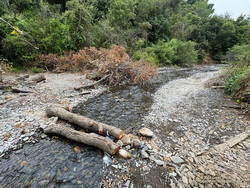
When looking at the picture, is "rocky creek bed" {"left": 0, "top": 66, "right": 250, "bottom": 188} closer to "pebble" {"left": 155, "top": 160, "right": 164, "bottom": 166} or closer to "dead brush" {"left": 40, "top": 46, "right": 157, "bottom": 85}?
"pebble" {"left": 155, "top": 160, "right": 164, "bottom": 166}

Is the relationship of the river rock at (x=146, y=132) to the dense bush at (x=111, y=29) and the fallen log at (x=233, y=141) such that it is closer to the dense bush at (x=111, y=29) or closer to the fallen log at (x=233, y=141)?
the fallen log at (x=233, y=141)

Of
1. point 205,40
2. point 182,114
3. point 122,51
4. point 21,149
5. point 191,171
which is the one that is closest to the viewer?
point 191,171

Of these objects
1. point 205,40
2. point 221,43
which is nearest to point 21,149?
point 205,40

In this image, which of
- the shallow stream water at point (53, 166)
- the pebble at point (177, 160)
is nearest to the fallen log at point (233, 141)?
the pebble at point (177, 160)

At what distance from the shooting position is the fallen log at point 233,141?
10.8ft

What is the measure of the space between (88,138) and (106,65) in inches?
222

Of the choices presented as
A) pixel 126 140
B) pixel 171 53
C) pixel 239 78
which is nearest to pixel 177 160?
pixel 126 140

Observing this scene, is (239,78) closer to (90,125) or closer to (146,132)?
(146,132)

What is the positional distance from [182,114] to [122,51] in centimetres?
626

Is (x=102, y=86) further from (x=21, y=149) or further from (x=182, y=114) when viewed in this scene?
(x=21, y=149)

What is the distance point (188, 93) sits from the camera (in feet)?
24.3

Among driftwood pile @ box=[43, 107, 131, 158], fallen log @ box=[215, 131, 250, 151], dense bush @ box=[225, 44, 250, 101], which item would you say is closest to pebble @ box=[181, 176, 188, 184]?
driftwood pile @ box=[43, 107, 131, 158]

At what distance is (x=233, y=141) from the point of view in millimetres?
3535

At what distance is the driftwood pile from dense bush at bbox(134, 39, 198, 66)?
1268 centimetres
